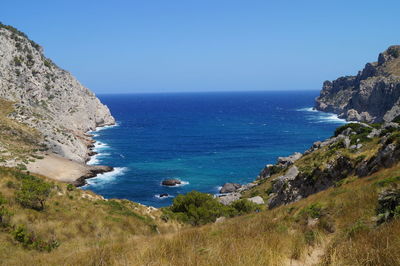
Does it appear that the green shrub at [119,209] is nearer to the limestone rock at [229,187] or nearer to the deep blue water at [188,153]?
the deep blue water at [188,153]

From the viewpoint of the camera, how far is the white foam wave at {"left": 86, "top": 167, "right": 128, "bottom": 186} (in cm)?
6869

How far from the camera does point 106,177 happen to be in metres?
72.8

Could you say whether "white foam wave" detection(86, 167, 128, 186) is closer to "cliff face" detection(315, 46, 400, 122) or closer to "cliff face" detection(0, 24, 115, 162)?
"cliff face" detection(0, 24, 115, 162)

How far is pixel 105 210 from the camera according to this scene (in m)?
25.2

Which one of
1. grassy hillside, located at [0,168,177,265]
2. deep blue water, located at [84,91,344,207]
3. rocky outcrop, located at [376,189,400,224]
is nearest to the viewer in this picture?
rocky outcrop, located at [376,189,400,224]

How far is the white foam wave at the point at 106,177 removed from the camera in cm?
6869

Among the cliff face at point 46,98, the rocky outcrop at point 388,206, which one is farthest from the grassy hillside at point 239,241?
the cliff face at point 46,98

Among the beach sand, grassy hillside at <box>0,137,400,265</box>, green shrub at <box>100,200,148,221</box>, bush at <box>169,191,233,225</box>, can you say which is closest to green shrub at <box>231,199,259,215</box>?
bush at <box>169,191,233,225</box>

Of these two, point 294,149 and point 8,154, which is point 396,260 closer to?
point 8,154

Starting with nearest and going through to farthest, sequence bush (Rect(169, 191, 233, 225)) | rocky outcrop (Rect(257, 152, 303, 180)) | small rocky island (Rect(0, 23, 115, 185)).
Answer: bush (Rect(169, 191, 233, 225)), rocky outcrop (Rect(257, 152, 303, 180)), small rocky island (Rect(0, 23, 115, 185))

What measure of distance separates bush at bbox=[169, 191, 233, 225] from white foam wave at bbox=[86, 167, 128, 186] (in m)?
37.7

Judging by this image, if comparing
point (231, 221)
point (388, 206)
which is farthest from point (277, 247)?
point (231, 221)

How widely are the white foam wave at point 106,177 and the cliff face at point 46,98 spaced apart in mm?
11686

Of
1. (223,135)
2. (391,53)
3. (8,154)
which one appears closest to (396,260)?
(8,154)
